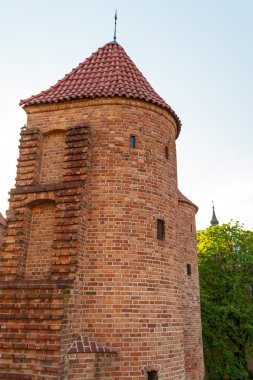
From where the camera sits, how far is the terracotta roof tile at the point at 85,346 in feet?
20.0

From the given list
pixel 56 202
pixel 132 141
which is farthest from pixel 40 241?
pixel 132 141

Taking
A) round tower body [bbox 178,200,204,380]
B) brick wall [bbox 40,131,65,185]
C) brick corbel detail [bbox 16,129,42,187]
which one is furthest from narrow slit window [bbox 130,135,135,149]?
round tower body [bbox 178,200,204,380]

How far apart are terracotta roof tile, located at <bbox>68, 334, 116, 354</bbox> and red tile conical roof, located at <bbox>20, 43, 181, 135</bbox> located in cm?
572

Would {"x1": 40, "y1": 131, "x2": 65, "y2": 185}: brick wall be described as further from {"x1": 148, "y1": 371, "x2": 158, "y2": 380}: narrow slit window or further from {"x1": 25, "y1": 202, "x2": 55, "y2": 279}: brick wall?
{"x1": 148, "y1": 371, "x2": 158, "y2": 380}: narrow slit window

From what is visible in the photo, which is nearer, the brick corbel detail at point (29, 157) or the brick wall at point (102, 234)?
the brick wall at point (102, 234)

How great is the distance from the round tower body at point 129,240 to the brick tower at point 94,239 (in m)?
0.02

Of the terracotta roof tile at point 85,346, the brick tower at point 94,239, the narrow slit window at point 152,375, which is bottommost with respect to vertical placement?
the narrow slit window at point 152,375

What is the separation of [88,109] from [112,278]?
169 inches

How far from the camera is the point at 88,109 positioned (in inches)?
326

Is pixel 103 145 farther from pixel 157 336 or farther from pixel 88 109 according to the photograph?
pixel 157 336

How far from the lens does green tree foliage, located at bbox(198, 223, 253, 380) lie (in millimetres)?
18766

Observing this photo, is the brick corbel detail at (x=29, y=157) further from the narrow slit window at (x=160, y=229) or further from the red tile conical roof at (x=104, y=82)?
the narrow slit window at (x=160, y=229)

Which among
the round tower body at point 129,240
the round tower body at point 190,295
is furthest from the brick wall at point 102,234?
the round tower body at point 190,295

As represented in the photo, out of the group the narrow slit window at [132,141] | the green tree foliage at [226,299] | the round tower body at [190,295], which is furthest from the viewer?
the green tree foliage at [226,299]
